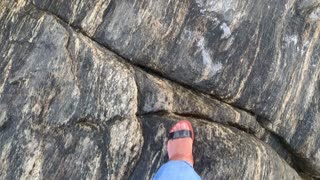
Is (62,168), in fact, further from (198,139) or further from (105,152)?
(198,139)

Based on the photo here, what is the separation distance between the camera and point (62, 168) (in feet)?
16.4

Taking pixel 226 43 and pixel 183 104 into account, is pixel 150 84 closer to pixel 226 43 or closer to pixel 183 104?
pixel 183 104

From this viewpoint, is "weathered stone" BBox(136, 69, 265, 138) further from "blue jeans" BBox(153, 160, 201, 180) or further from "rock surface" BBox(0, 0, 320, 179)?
"blue jeans" BBox(153, 160, 201, 180)

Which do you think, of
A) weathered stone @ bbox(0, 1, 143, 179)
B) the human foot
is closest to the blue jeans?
the human foot

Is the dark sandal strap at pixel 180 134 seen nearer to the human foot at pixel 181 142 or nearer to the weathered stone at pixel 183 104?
the human foot at pixel 181 142

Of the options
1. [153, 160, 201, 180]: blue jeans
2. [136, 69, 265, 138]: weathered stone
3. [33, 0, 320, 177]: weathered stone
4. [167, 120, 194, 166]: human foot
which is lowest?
[153, 160, 201, 180]: blue jeans

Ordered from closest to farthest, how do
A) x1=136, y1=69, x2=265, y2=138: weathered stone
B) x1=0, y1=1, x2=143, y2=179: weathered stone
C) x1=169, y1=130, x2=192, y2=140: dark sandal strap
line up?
x1=0, y1=1, x2=143, y2=179: weathered stone
x1=169, y1=130, x2=192, y2=140: dark sandal strap
x1=136, y1=69, x2=265, y2=138: weathered stone

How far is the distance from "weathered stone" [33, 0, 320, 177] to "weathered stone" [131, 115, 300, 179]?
479 millimetres

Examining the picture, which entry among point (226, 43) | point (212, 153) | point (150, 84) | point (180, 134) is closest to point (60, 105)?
point (150, 84)

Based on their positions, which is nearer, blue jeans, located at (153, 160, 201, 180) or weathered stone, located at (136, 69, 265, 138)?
blue jeans, located at (153, 160, 201, 180)

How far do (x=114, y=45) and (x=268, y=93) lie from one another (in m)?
1.90

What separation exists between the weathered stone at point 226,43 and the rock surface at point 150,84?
12 mm

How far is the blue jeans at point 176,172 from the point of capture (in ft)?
16.4

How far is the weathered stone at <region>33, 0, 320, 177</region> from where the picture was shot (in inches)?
211
